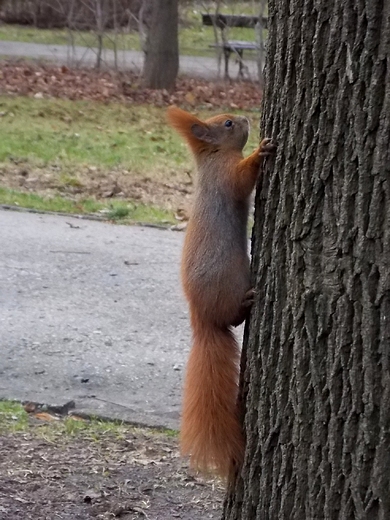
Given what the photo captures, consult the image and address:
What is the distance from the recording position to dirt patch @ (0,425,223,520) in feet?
11.3

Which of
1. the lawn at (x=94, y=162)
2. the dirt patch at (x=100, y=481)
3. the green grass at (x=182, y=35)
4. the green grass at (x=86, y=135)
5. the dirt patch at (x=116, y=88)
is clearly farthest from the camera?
the green grass at (x=182, y=35)

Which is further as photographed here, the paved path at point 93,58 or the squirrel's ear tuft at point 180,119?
the paved path at point 93,58

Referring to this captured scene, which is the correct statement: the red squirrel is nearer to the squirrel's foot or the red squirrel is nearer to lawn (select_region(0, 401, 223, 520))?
the squirrel's foot

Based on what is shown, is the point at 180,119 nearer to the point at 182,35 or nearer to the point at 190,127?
the point at 190,127

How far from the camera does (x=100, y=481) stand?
11.9 ft

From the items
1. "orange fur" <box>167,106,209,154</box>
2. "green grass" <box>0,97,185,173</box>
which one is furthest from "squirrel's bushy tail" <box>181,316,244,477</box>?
→ "green grass" <box>0,97,185,173</box>

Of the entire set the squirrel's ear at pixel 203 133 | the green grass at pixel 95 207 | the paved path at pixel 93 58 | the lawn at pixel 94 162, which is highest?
the squirrel's ear at pixel 203 133

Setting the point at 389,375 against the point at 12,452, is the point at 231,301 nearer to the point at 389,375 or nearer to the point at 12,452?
the point at 389,375

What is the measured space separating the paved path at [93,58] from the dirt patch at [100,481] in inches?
508

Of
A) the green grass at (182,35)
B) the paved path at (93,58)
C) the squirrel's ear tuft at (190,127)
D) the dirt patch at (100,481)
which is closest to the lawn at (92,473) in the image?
the dirt patch at (100,481)

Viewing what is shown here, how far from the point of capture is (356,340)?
2.31 m

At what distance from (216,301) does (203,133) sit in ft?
2.38

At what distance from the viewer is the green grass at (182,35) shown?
757 inches

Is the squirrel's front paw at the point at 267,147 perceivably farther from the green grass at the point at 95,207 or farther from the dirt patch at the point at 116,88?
the dirt patch at the point at 116,88
